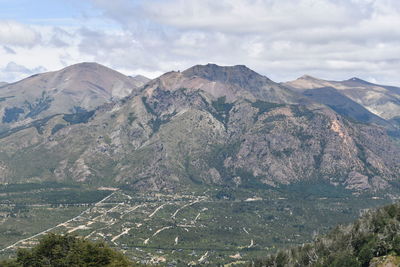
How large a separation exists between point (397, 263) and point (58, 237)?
12057 centimetres

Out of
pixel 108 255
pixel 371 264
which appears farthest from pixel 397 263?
pixel 108 255

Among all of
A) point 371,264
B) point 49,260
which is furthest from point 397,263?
point 49,260

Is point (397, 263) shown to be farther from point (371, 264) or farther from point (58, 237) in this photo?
point (58, 237)

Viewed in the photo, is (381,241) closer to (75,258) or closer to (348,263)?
(348,263)

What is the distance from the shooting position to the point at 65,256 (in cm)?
18675

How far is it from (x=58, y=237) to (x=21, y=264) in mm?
17152

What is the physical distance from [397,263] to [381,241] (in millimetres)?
15777

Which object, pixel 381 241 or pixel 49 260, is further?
pixel 381 241

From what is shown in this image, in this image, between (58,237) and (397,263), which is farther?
(58,237)

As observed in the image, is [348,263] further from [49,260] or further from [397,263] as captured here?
[49,260]

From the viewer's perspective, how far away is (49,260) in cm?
18475

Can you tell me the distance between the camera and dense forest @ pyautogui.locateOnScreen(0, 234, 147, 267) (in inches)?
7077

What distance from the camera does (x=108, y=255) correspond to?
18350 centimetres

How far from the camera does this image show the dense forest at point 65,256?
180m
